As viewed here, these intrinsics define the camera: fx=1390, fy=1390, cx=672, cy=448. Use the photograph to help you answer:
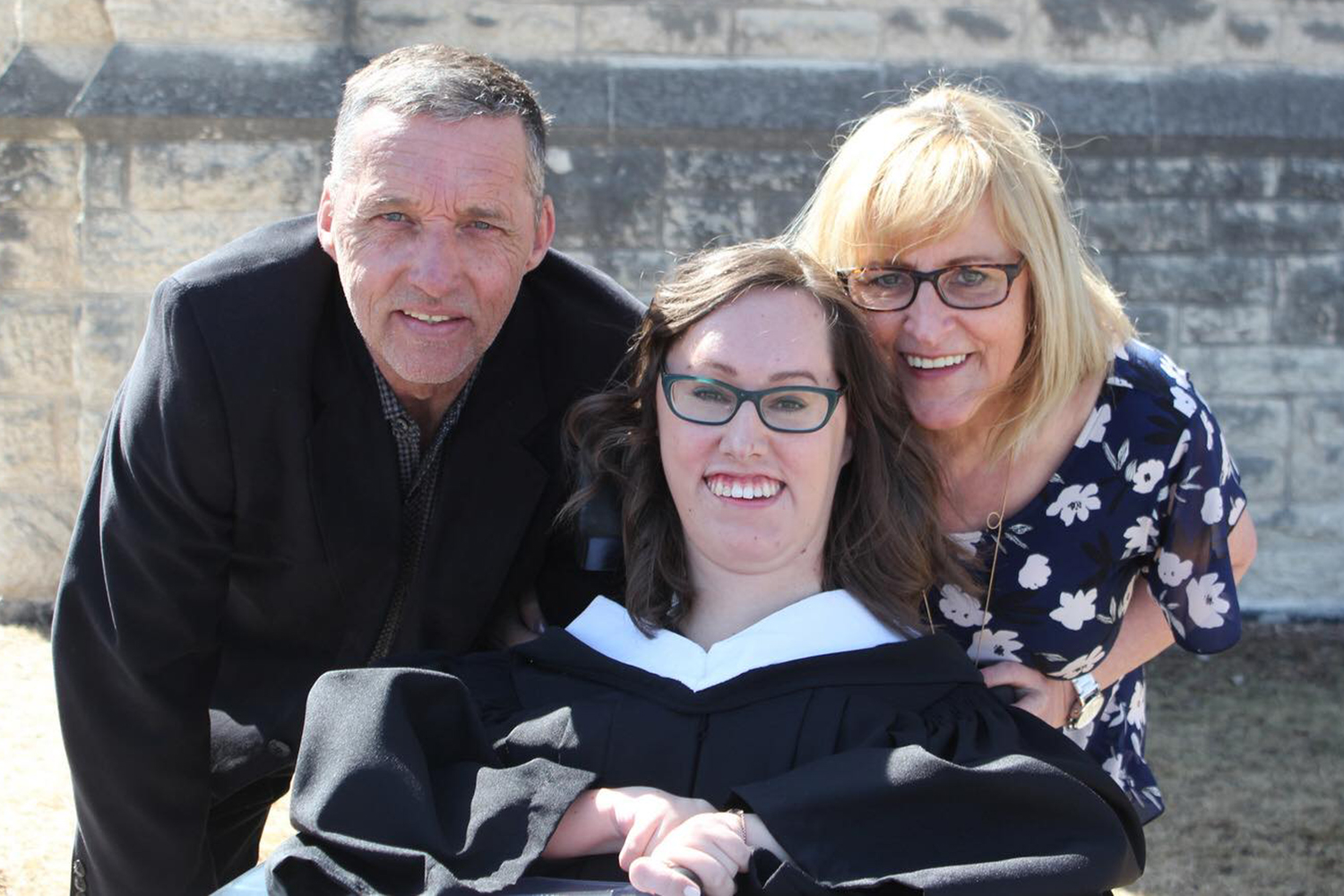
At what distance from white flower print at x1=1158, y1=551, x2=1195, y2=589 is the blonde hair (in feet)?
1.18

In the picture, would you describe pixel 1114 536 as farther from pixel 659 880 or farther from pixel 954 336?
pixel 659 880

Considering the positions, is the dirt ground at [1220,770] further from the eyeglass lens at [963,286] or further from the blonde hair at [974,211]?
the eyeglass lens at [963,286]

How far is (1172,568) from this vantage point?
2.60 metres

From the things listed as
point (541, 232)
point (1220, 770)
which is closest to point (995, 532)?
point (541, 232)

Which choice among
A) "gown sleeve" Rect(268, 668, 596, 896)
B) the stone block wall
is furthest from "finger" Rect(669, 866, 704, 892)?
the stone block wall

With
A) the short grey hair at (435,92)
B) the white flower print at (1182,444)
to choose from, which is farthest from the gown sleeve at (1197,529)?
the short grey hair at (435,92)

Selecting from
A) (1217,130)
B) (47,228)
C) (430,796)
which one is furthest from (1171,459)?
(47,228)

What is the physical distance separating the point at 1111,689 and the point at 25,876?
2.90m

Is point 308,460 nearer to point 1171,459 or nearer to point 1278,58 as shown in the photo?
point 1171,459

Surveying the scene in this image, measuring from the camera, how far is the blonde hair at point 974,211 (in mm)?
2336

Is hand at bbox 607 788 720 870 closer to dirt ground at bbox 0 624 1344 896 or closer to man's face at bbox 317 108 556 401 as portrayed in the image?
man's face at bbox 317 108 556 401

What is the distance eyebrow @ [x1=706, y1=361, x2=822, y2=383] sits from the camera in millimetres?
2189

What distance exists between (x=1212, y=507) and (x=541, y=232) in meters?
1.35

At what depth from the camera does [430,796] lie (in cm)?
196
